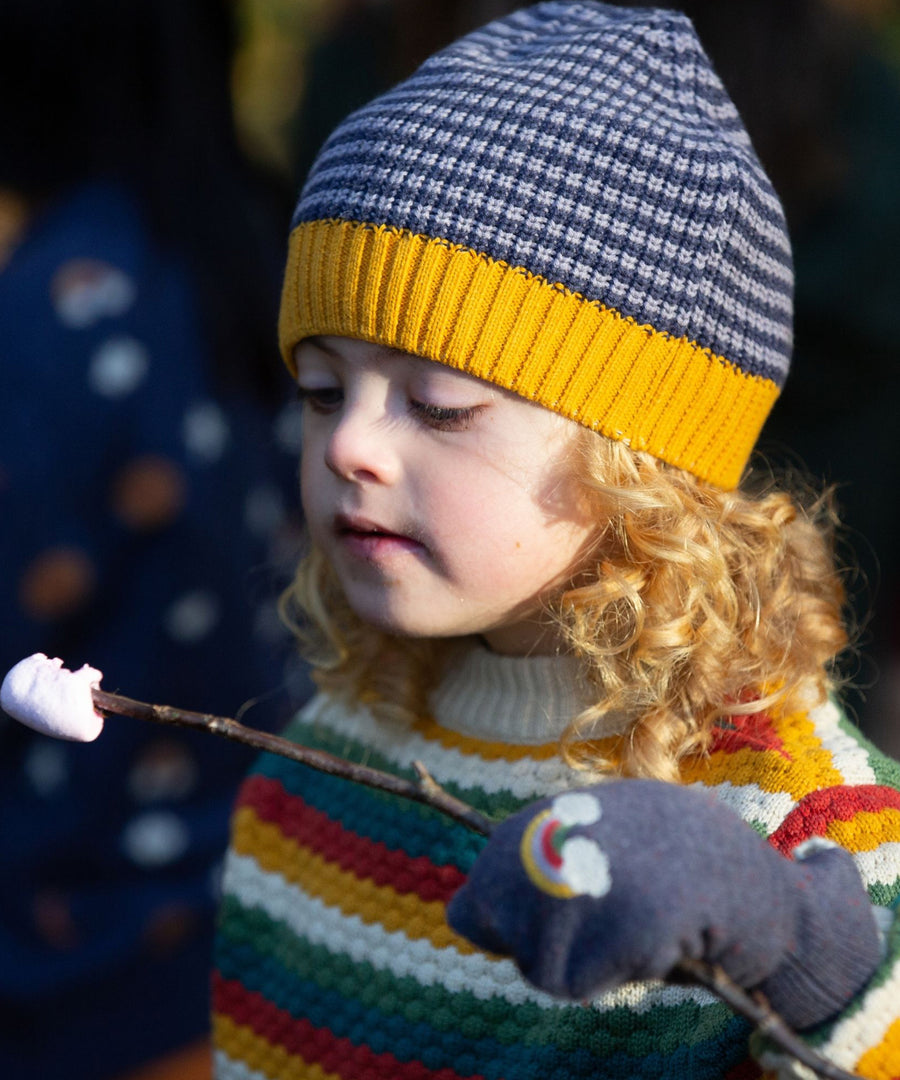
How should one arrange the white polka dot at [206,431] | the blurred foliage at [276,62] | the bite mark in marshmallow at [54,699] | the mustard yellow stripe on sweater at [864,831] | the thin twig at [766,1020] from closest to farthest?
the thin twig at [766,1020] → the bite mark in marshmallow at [54,699] → the mustard yellow stripe on sweater at [864,831] → the white polka dot at [206,431] → the blurred foliage at [276,62]

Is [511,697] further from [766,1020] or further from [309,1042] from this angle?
[766,1020]

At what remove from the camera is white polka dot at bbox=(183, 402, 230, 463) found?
2.11 meters

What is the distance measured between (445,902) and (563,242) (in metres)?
0.69

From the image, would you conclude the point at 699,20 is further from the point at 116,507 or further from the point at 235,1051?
the point at 235,1051

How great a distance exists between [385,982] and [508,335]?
0.69m

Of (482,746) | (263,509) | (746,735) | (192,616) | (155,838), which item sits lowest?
(155,838)

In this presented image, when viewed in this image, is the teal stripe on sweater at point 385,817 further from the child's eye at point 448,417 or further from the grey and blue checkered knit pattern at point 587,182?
the grey and blue checkered knit pattern at point 587,182

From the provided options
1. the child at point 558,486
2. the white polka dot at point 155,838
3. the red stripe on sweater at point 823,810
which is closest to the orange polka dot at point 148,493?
the white polka dot at point 155,838

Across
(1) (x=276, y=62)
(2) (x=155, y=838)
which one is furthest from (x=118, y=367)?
(1) (x=276, y=62)

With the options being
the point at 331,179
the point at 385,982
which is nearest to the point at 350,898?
Result: the point at 385,982

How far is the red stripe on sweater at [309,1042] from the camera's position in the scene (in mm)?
1260

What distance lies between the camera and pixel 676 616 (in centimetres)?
124

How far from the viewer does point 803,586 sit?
139cm

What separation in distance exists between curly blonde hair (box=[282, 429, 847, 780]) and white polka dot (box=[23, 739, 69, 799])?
43.7 inches
